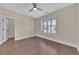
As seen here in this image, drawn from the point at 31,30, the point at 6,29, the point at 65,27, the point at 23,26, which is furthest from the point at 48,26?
the point at 6,29

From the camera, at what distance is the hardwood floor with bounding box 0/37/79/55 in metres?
1.45

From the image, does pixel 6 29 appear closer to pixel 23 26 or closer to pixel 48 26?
pixel 23 26

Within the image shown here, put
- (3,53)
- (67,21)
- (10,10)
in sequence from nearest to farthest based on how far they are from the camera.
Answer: (3,53) → (10,10) → (67,21)

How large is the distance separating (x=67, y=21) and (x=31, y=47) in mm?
1035

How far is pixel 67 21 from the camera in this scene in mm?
2008

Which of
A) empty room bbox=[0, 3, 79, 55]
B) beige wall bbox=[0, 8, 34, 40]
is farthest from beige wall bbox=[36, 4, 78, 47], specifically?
beige wall bbox=[0, 8, 34, 40]

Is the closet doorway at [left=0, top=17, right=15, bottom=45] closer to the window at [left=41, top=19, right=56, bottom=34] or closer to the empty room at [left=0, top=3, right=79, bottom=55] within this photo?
the empty room at [left=0, top=3, right=79, bottom=55]

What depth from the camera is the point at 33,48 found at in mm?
1594

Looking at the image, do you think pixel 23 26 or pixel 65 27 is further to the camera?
pixel 65 27

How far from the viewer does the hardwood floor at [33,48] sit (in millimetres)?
1445

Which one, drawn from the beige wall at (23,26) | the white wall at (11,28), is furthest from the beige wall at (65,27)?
the white wall at (11,28)

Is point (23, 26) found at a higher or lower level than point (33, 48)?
higher

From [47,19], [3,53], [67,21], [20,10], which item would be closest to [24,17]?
[20,10]
